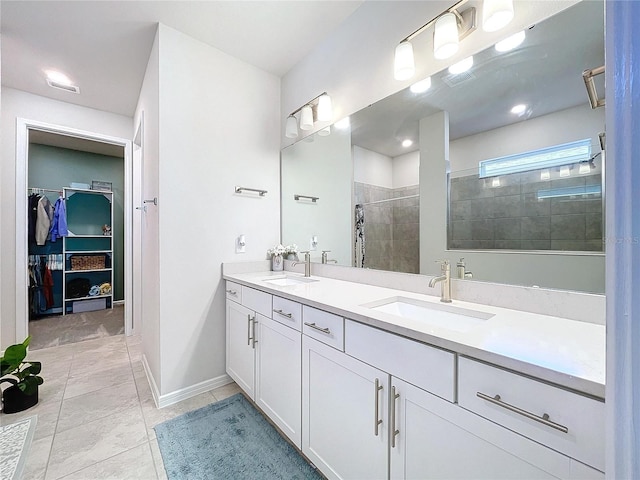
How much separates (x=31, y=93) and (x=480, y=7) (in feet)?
12.9

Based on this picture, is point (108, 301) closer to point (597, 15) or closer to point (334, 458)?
point (334, 458)

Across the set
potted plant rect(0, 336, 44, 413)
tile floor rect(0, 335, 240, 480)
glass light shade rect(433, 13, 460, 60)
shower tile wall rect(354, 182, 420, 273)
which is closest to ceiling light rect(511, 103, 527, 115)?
glass light shade rect(433, 13, 460, 60)

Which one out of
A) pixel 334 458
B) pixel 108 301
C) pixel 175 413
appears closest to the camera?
pixel 334 458

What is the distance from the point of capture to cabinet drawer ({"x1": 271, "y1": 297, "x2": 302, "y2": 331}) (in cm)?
137

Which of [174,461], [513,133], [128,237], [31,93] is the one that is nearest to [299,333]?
[174,461]

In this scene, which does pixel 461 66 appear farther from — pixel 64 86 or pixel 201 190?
pixel 64 86

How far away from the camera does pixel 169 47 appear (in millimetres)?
1919

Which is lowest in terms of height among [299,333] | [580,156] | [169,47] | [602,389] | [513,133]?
[299,333]

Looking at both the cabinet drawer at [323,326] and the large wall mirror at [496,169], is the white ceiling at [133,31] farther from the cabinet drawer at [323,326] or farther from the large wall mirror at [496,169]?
the cabinet drawer at [323,326]

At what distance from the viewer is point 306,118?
6.94 ft

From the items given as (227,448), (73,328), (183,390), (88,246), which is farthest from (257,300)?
(88,246)

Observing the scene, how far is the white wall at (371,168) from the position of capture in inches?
65.8

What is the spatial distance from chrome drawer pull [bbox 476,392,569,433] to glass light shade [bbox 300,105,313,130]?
6.49 feet

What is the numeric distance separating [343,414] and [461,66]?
1676 millimetres
